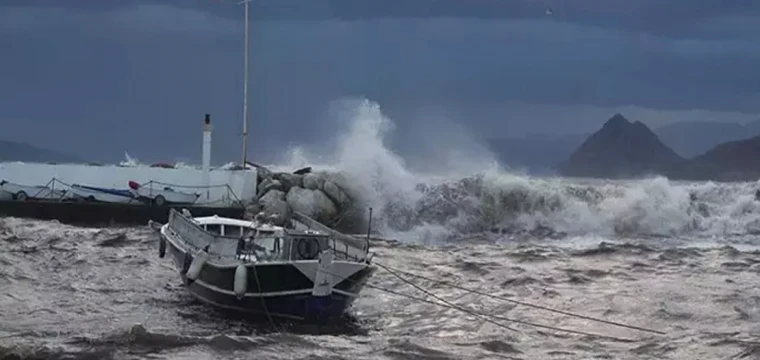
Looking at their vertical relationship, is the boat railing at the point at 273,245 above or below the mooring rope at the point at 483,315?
above

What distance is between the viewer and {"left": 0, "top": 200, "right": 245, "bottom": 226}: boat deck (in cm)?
3847

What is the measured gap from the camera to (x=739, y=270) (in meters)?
28.1

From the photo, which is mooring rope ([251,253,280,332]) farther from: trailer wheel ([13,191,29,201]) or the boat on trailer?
trailer wheel ([13,191,29,201])

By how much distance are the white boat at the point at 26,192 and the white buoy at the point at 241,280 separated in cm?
2489

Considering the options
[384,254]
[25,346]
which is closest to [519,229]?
[384,254]

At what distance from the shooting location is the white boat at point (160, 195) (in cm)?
3878

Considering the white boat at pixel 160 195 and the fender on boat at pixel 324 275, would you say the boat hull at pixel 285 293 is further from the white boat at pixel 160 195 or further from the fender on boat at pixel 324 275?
the white boat at pixel 160 195

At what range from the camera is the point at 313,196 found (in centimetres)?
3931

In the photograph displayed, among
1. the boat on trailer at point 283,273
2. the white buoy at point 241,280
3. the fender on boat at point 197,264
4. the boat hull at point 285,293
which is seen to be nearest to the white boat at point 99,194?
the boat on trailer at point 283,273

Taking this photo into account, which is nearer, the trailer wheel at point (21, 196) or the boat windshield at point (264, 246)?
the boat windshield at point (264, 246)

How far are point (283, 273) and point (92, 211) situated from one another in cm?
2342

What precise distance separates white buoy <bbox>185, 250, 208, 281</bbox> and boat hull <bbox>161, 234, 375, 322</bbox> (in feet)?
1.44

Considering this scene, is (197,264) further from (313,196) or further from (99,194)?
(99,194)

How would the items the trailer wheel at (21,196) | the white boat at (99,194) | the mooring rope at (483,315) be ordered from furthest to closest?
the trailer wheel at (21,196) → the white boat at (99,194) → the mooring rope at (483,315)
